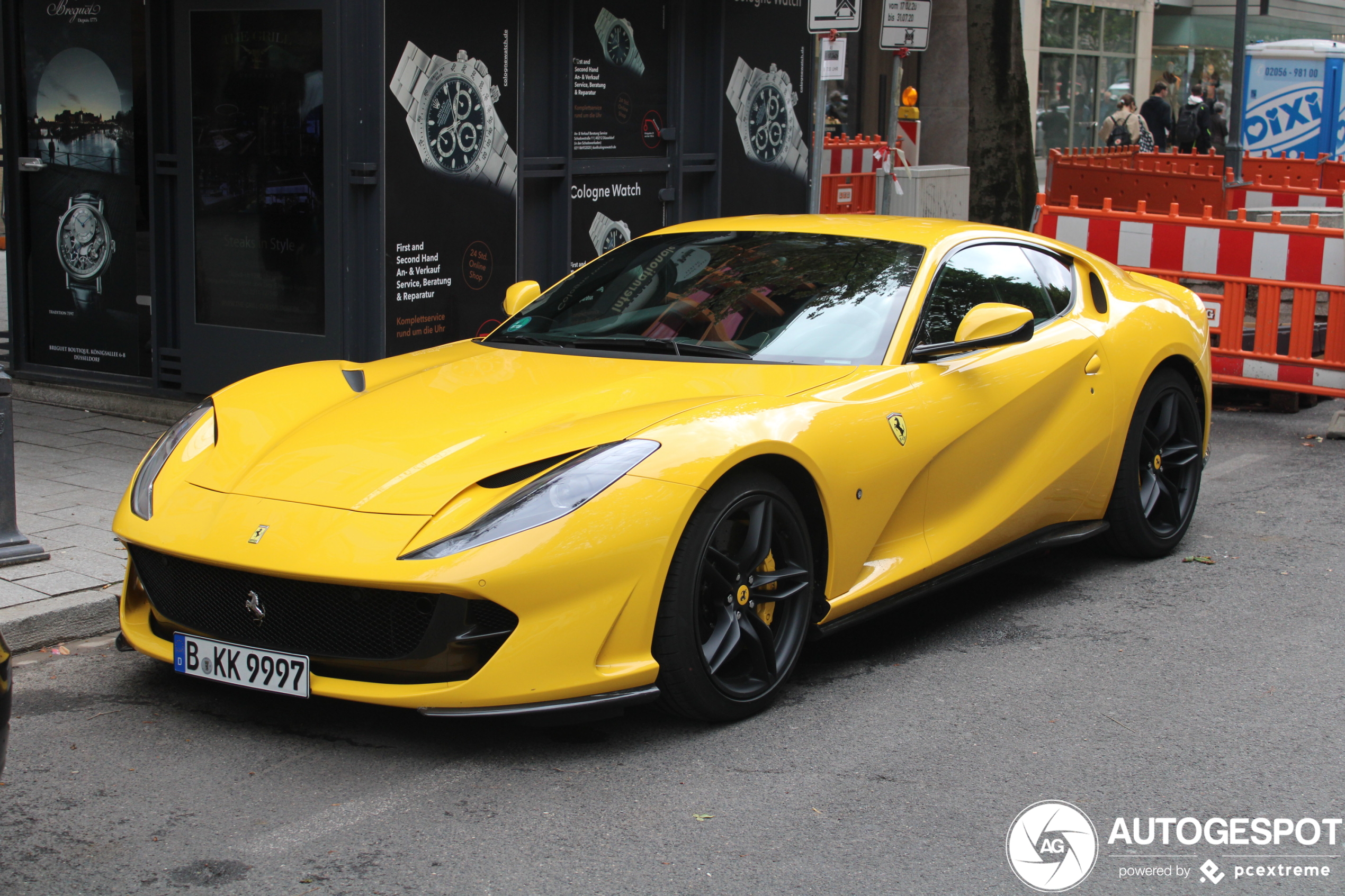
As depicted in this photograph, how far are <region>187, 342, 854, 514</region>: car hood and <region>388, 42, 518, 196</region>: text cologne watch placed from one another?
320 cm

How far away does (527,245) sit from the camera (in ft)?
30.0

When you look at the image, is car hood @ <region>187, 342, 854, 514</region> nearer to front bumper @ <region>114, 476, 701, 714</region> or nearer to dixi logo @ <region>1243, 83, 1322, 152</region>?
front bumper @ <region>114, 476, 701, 714</region>

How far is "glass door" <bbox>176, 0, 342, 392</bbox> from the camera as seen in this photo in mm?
7840

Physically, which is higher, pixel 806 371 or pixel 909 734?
pixel 806 371

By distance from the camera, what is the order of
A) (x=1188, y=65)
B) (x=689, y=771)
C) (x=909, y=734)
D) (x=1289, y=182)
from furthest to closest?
(x=1188, y=65)
(x=1289, y=182)
(x=909, y=734)
(x=689, y=771)

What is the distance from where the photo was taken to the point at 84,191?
8.80m

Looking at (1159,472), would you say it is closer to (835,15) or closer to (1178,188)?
(835,15)

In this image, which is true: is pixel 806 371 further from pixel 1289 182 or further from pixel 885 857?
pixel 1289 182

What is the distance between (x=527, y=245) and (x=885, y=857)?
6.27 m

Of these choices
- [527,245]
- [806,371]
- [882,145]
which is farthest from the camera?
[882,145]

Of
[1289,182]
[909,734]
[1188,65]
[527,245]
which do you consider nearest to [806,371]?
[909,734]

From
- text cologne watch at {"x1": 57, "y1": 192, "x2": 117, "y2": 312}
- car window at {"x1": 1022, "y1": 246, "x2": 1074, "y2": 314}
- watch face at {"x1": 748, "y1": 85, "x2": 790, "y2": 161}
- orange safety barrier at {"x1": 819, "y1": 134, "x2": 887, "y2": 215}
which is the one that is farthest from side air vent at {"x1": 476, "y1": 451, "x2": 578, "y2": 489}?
orange safety barrier at {"x1": 819, "y1": 134, "x2": 887, "y2": 215}

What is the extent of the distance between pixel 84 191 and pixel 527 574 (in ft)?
20.5

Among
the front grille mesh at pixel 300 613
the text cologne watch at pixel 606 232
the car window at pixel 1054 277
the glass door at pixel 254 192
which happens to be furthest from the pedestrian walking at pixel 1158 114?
the front grille mesh at pixel 300 613
